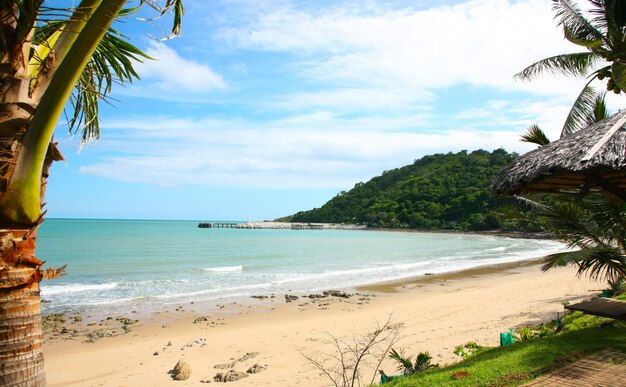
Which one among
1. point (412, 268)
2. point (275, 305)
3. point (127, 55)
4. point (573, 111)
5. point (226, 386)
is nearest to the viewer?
point (127, 55)

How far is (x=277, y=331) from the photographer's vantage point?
33.7ft

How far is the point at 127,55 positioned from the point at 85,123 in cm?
67

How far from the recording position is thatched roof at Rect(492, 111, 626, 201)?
4.44 metres

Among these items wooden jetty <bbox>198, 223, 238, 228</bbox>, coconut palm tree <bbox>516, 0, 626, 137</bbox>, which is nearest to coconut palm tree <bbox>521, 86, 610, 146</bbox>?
coconut palm tree <bbox>516, 0, 626, 137</bbox>

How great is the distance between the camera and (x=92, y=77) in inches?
A: 129

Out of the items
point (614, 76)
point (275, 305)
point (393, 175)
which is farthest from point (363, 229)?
point (614, 76)

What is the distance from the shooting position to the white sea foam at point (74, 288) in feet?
52.9

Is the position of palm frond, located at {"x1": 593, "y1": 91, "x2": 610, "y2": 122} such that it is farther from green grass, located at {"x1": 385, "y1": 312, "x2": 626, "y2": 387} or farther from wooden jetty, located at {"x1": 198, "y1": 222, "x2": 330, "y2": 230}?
wooden jetty, located at {"x1": 198, "y1": 222, "x2": 330, "y2": 230}

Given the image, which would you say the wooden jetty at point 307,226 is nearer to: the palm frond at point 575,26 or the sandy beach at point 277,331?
the sandy beach at point 277,331

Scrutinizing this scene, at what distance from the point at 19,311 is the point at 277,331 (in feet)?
28.5

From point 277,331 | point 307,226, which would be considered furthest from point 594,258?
point 307,226

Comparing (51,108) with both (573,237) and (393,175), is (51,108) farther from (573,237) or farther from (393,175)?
(393,175)

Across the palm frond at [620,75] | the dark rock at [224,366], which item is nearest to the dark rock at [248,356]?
the dark rock at [224,366]

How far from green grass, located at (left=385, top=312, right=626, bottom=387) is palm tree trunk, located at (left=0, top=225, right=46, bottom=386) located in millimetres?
3617
